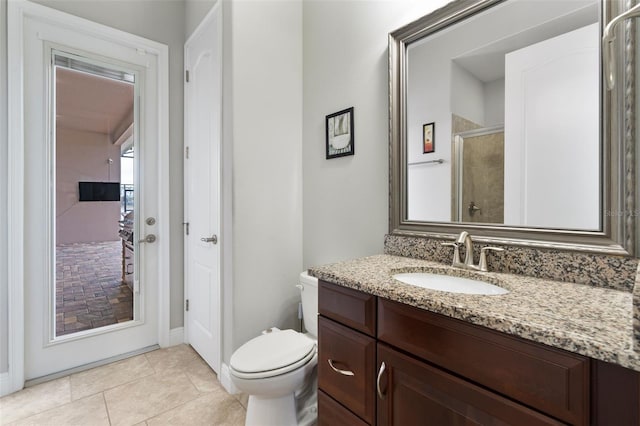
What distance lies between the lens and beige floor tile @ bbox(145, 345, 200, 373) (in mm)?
2111

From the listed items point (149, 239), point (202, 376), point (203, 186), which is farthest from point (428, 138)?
point (149, 239)

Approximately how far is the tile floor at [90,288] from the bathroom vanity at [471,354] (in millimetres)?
1866

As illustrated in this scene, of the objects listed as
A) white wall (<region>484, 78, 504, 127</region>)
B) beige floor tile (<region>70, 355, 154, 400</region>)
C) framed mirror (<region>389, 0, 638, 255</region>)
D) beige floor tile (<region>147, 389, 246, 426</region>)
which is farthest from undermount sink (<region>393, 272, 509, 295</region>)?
beige floor tile (<region>70, 355, 154, 400</region>)

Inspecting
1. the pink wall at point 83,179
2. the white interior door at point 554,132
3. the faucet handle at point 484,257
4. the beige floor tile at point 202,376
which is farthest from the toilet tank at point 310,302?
the pink wall at point 83,179

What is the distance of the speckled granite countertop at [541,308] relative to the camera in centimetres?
57

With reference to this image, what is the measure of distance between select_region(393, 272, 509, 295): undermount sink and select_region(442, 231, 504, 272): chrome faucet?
62 mm

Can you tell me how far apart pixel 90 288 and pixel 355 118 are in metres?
2.19

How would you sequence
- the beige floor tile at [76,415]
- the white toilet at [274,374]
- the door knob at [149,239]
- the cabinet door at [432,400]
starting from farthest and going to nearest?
the door knob at [149,239]
the beige floor tile at [76,415]
the white toilet at [274,374]
the cabinet door at [432,400]

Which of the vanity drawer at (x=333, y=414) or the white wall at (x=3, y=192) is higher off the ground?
the white wall at (x=3, y=192)

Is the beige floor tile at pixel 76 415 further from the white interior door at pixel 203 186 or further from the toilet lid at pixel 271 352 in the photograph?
the toilet lid at pixel 271 352

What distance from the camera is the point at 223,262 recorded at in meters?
1.86

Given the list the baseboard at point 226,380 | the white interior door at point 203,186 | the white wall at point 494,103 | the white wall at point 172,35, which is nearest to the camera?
the white wall at point 494,103

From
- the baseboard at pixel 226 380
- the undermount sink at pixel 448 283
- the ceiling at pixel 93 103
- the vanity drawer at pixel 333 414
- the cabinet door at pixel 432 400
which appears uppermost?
the ceiling at pixel 93 103

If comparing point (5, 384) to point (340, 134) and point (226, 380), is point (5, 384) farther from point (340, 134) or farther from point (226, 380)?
point (340, 134)
